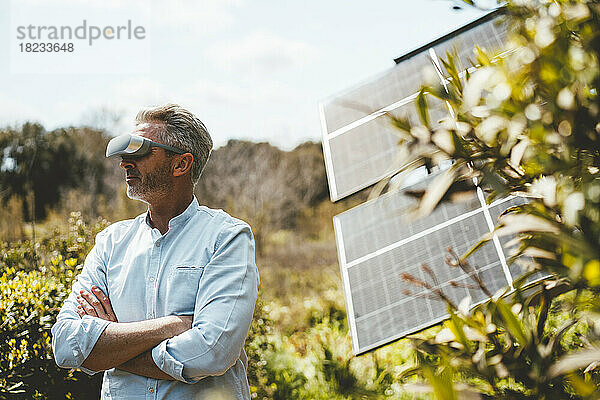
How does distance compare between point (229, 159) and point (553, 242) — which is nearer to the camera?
point (553, 242)

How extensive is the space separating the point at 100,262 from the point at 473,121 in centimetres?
195

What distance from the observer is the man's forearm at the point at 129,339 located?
7.46 feet

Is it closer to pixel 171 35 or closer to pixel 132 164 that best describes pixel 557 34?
pixel 132 164

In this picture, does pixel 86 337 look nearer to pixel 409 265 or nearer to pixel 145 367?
pixel 145 367

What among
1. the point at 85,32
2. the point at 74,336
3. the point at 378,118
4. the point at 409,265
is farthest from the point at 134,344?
the point at 85,32

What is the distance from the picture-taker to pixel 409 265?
3.74 m

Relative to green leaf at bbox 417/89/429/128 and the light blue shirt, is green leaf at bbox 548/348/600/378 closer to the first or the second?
green leaf at bbox 417/89/429/128

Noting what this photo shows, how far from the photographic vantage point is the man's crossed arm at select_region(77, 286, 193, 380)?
89.5 inches

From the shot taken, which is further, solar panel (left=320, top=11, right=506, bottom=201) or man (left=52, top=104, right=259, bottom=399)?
solar panel (left=320, top=11, right=506, bottom=201)

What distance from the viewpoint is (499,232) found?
3.31 feet

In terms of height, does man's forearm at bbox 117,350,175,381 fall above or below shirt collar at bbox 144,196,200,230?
below

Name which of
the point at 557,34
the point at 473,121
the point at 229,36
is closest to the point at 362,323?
the point at 473,121

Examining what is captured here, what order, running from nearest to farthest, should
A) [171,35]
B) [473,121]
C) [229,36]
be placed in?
[473,121] < [171,35] < [229,36]

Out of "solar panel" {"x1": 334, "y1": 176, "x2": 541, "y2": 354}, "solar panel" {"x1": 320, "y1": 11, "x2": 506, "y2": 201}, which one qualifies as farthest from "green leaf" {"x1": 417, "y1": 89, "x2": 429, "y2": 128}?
"solar panel" {"x1": 320, "y1": 11, "x2": 506, "y2": 201}
